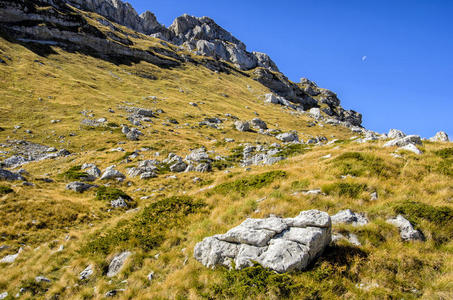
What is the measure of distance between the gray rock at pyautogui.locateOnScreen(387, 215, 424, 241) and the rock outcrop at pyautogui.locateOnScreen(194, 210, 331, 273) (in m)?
2.58

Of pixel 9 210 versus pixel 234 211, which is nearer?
pixel 234 211

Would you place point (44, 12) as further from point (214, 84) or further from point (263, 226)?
point (263, 226)

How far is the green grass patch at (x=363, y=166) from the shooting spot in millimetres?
11305

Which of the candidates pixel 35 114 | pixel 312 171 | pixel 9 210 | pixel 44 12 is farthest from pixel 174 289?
pixel 44 12

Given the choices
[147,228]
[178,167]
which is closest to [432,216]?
[147,228]

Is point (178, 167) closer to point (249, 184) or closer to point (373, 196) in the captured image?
point (249, 184)

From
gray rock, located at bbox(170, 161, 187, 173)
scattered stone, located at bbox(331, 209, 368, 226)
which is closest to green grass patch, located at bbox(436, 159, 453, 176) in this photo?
scattered stone, located at bbox(331, 209, 368, 226)

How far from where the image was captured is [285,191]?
10891 millimetres

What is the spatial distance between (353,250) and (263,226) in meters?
2.77

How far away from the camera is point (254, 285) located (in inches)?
218

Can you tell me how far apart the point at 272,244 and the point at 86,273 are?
6.91 meters

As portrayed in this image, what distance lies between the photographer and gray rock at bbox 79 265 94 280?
783 cm

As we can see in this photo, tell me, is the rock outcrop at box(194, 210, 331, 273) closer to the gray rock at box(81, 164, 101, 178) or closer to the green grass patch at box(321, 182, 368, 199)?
the green grass patch at box(321, 182, 368, 199)

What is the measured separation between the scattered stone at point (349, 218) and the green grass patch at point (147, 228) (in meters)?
6.25
